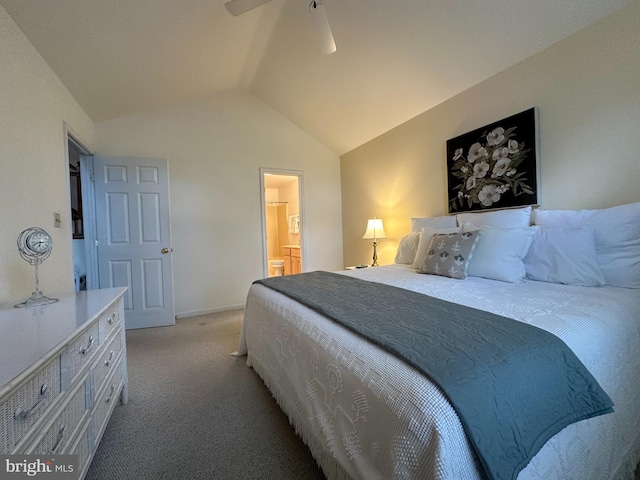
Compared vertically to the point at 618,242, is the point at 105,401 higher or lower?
lower

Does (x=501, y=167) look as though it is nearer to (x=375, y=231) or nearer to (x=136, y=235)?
(x=375, y=231)

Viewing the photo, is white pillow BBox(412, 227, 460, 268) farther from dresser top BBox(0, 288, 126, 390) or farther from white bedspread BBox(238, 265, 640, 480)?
dresser top BBox(0, 288, 126, 390)

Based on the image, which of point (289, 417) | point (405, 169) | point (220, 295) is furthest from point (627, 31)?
point (220, 295)

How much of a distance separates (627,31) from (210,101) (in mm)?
4034

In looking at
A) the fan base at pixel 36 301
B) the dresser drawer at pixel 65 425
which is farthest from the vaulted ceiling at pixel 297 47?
the dresser drawer at pixel 65 425

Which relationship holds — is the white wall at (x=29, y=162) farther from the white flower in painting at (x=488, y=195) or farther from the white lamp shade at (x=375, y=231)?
the white flower in painting at (x=488, y=195)

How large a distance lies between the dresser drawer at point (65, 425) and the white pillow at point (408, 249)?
2605 mm

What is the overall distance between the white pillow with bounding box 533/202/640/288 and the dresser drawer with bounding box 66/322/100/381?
8.76 feet

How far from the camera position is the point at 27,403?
79 cm

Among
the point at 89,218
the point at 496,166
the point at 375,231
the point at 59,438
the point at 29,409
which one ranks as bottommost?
the point at 59,438

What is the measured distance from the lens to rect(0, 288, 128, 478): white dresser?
75 centimetres

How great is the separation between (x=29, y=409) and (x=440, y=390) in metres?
1.15

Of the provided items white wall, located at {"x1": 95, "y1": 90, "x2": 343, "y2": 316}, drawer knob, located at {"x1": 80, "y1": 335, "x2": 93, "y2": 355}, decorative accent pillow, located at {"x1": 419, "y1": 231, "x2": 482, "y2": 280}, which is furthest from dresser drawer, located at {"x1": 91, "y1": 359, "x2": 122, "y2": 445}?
decorative accent pillow, located at {"x1": 419, "y1": 231, "x2": 482, "y2": 280}

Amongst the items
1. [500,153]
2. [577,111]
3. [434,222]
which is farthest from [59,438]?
[577,111]
